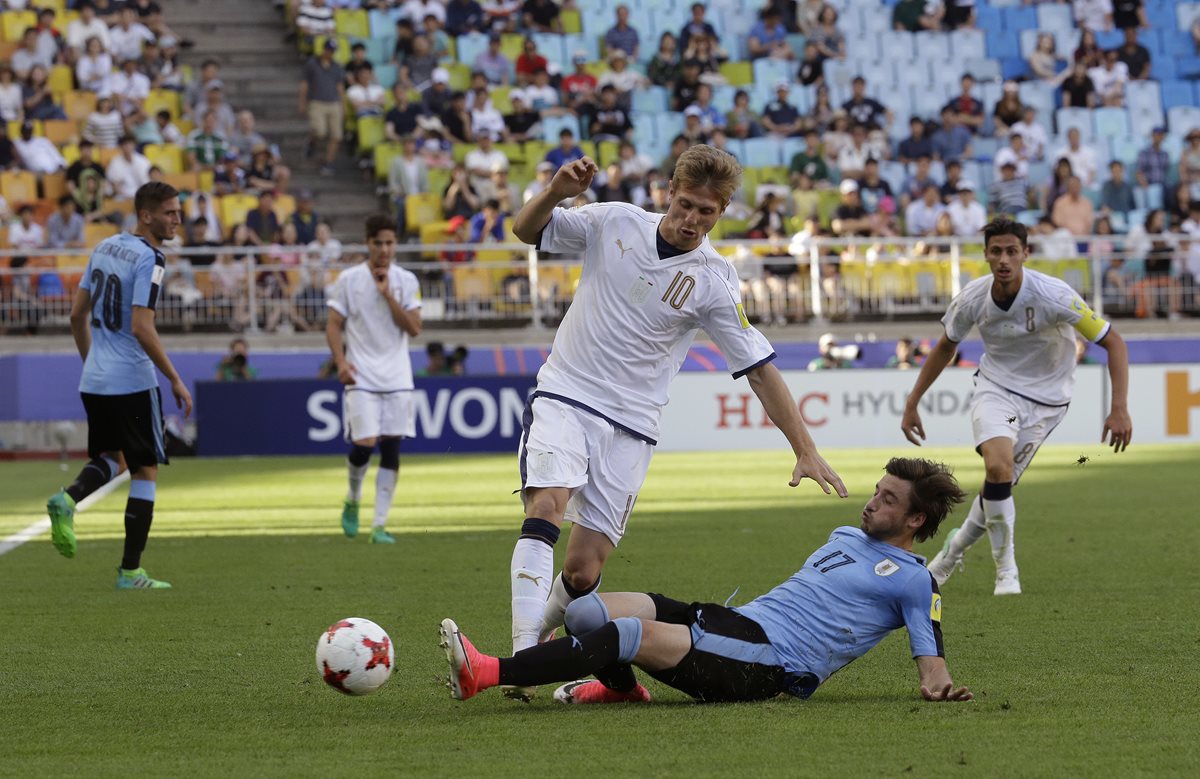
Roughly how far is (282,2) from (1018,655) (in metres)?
25.7

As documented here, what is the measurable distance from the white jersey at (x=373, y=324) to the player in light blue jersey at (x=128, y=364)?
9.53 ft

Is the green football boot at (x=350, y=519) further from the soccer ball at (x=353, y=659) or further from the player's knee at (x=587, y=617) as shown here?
the player's knee at (x=587, y=617)

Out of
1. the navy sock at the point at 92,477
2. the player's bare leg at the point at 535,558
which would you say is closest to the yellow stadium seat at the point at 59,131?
the navy sock at the point at 92,477

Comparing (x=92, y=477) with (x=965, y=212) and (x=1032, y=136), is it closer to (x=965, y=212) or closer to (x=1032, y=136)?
(x=965, y=212)

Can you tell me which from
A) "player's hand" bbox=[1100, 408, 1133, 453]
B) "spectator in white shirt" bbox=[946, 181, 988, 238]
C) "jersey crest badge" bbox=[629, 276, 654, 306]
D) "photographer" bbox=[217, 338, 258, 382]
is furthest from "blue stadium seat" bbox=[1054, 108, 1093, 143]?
"jersey crest badge" bbox=[629, 276, 654, 306]

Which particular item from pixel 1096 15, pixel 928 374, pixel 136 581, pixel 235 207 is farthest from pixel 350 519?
pixel 1096 15

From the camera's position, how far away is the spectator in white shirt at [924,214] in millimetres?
25078

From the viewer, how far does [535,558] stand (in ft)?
19.5

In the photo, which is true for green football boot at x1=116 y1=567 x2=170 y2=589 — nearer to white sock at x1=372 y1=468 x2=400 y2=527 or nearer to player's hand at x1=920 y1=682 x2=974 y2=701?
white sock at x1=372 y1=468 x2=400 y2=527

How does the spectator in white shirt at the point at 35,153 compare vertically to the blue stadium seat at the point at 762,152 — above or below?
above

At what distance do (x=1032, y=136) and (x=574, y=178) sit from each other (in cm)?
2330

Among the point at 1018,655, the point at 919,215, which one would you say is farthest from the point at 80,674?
the point at 919,215

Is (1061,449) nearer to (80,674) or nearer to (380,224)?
(380,224)

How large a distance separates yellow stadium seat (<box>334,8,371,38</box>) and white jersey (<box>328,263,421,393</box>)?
16684mm
